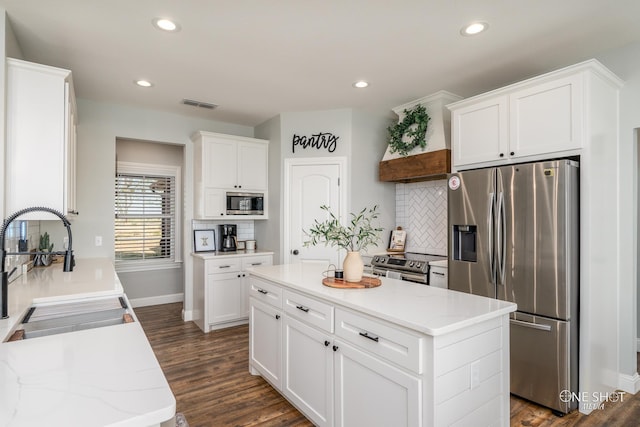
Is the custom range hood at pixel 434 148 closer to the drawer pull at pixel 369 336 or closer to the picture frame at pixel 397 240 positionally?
the picture frame at pixel 397 240

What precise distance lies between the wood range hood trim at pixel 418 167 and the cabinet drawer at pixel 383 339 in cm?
A: 220

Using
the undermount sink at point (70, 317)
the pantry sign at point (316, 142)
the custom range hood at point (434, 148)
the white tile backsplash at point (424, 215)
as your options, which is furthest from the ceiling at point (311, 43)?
the undermount sink at point (70, 317)

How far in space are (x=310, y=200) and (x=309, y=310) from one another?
89.6 inches

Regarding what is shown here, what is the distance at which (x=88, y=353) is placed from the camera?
4.05ft

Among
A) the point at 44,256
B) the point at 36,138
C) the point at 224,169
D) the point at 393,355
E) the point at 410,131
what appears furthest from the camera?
the point at 224,169

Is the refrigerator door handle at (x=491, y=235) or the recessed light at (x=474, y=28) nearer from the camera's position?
the recessed light at (x=474, y=28)

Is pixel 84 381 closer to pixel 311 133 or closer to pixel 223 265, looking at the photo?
pixel 223 265

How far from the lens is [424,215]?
421 cm

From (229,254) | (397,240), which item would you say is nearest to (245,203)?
(229,254)

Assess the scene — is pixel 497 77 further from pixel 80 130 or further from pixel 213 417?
pixel 80 130

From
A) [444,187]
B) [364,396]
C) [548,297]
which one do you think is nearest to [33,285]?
[364,396]

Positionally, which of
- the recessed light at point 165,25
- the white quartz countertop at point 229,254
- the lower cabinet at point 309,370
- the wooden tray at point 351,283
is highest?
the recessed light at point 165,25

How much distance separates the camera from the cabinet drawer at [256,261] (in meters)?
4.43

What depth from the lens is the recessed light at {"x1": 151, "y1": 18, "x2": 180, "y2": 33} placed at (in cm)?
235
